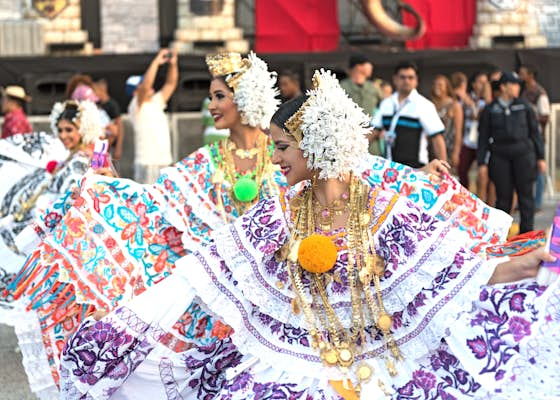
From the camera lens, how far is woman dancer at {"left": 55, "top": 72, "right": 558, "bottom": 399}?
409 centimetres

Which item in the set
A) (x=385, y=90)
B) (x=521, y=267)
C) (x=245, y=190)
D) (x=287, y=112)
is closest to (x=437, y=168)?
(x=245, y=190)

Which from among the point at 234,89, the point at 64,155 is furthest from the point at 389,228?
the point at 64,155

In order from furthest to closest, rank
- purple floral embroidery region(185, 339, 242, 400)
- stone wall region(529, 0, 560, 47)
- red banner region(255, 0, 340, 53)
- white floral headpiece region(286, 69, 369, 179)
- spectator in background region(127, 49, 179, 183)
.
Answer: stone wall region(529, 0, 560, 47), red banner region(255, 0, 340, 53), spectator in background region(127, 49, 179, 183), purple floral embroidery region(185, 339, 242, 400), white floral headpiece region(286, 69, 369, 179)

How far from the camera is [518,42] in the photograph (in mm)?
20562

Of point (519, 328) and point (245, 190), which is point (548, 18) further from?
point (519, 328)

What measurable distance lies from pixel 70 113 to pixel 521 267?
14.3ft

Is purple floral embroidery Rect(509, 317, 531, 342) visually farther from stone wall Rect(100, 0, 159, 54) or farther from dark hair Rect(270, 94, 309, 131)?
stone wall Rect(100, 0, 159, 54)

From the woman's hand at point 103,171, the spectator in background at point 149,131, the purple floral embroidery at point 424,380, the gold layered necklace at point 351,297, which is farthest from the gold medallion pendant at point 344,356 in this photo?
the spectator in background at point 149,131

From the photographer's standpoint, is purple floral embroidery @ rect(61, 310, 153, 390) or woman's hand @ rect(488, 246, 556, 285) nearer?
woman's hand @ rect(488, 246, 556, 285)

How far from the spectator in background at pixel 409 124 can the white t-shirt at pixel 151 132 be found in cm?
359

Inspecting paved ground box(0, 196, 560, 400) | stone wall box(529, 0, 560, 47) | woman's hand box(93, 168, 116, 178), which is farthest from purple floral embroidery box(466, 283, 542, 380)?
stone wall box(529, 0, 560, 47)

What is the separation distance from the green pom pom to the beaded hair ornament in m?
0.30

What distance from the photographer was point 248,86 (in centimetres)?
623

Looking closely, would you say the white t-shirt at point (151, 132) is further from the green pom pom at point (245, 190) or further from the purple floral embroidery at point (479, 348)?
the purple floral embroidery at point (479, 348)
